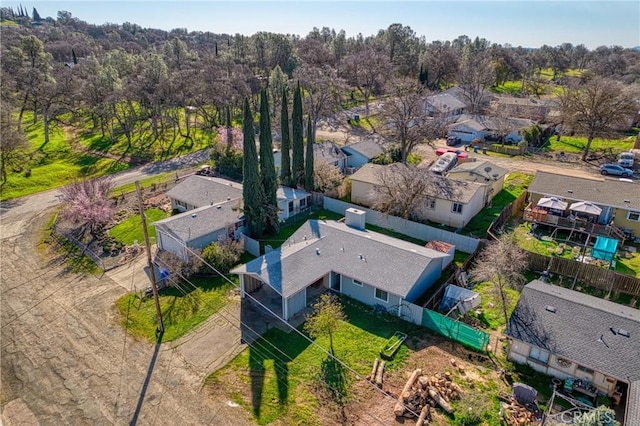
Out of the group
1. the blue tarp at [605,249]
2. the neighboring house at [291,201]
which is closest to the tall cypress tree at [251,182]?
the neighboring house at [291,201]

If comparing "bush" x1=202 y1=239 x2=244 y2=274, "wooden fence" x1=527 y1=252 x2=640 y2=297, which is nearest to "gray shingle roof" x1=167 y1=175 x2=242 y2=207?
"bush" x1=202 y1=239 x2=244 y2=274

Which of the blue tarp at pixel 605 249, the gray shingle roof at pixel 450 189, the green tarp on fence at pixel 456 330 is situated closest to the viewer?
the green tarp on fence at pixel 456 330

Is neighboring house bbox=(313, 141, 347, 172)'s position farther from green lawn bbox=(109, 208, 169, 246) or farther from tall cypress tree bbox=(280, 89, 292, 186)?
green lawn bbox=(109, 208, 169, 246)

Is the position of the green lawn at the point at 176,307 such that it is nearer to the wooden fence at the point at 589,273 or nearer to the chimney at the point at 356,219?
the chimney at the point at 356,219

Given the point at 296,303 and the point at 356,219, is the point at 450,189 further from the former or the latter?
the point at 296,303

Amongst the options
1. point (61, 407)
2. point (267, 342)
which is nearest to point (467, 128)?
point (267, 342)

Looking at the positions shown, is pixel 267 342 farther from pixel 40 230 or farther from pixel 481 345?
pixel 40 230
